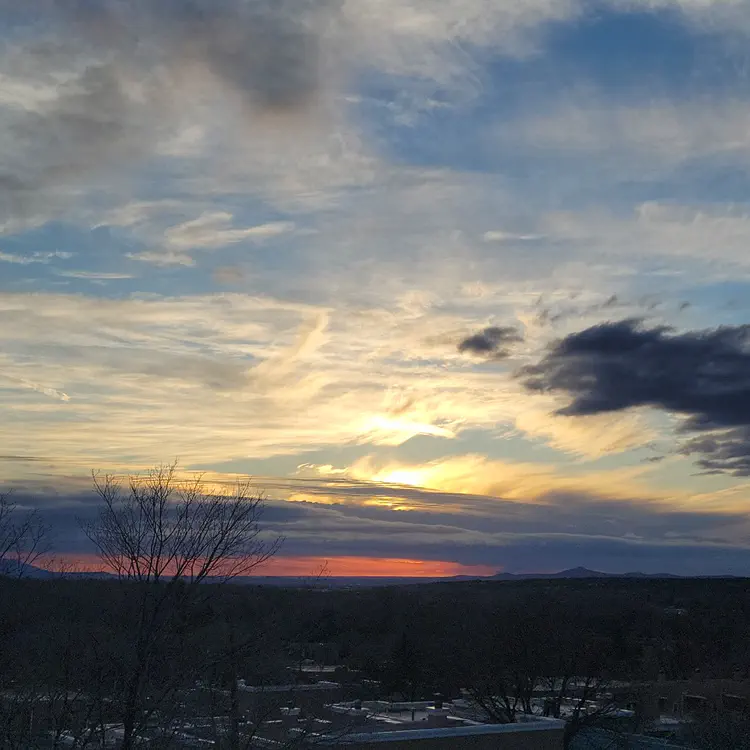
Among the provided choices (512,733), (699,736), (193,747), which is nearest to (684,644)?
(699,736)

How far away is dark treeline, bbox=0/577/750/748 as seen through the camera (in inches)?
492

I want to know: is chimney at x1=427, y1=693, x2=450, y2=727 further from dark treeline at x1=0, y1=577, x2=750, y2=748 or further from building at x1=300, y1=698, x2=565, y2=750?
dark treeline at x1=0, y1=577, x2=750, y2=748

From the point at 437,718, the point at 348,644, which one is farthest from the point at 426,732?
the point at 348,644

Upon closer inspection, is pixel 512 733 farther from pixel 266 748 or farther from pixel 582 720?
pixel 582 720

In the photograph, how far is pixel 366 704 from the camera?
28062 mm

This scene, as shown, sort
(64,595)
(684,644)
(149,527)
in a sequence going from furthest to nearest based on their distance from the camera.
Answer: (684,644), (64,595), (149,527)

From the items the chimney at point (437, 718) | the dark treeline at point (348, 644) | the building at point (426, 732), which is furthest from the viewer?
the chimney at point (437, 718)

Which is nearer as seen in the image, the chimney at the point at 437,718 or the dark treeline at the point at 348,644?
the dark treeline at the point at 348,644

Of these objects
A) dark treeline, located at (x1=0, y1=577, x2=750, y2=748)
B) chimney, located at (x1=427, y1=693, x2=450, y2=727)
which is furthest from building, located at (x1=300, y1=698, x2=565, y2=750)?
dark treeline, located at (x1=0, y1=577, x2=750, y2=748)

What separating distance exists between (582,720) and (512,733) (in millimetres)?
10561

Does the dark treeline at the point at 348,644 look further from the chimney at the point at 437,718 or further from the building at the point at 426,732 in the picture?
the chimney at the point at 437,718

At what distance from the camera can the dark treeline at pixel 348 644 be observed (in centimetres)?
1249

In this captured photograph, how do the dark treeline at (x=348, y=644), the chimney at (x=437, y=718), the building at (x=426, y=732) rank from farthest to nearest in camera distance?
1. the chimney at (x=437, y=718)
2. the building at (x=426, y=732)
3. the dark treeline at (x=348, y=644)

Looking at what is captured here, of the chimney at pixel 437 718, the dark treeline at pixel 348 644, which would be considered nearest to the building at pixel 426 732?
the chimney at pixel 437 718
